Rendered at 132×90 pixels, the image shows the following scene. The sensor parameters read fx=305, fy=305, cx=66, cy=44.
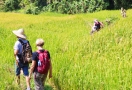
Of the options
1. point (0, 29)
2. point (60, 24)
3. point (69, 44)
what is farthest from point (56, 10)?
point (69, 44)

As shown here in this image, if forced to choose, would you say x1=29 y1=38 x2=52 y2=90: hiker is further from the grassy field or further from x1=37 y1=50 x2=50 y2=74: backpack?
the grassy field

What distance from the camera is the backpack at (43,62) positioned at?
6184 mm

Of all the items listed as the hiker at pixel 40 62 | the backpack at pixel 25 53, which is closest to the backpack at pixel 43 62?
the hiker at pixel 40 62

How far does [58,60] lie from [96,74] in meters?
1.80

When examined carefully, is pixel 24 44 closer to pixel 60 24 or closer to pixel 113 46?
pixel 113 46

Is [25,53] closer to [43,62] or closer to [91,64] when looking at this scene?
[43,62]

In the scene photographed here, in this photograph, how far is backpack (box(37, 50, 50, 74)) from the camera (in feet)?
20.3

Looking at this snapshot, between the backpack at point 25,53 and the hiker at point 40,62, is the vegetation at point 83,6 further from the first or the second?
the hiker at point 40,62

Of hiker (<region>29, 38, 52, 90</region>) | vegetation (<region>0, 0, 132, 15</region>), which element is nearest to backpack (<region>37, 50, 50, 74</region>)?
hiker (<region>29, 38, 52, 90</region>)

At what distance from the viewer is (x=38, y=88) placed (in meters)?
6.48

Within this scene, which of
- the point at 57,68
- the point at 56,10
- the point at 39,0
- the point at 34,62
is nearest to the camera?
the point at 34,62

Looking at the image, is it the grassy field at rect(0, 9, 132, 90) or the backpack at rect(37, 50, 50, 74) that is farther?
the grassy field at rect(0, 9, 132, 90)

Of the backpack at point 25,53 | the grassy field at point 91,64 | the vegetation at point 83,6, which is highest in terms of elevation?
the backpack at point 25,53

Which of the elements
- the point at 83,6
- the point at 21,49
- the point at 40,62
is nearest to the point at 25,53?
the point at 21,49
